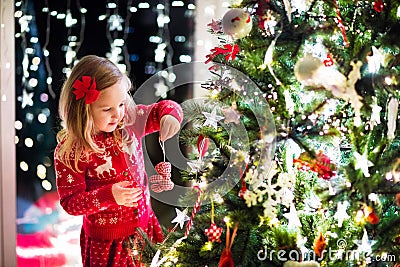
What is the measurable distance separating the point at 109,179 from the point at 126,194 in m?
0.09

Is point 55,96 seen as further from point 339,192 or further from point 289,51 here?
point 339,192

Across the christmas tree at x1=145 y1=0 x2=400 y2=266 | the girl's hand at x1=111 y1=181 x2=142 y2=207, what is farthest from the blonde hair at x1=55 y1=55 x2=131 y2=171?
the christmas tree at x1=145 y1=0 x2=400 y2=266

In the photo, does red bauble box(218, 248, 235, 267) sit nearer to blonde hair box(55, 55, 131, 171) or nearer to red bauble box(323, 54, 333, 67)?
blonde hair box(55, 55, 131, 171)

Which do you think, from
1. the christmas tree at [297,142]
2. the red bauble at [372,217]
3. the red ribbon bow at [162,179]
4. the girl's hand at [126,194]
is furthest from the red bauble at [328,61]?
the girl's hand at [126,194]

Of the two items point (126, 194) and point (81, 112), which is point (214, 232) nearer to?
point (126, 194)

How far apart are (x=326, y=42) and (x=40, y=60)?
122cm

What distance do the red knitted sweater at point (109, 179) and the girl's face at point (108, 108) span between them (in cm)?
4

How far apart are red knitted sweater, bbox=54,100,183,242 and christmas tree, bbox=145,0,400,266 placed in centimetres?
21

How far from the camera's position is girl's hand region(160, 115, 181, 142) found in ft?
7.64

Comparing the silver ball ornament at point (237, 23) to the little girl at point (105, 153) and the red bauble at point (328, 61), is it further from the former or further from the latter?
the little girl at point (105, 153)

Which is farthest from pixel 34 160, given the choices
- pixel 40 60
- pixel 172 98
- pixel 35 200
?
pixel 172 98

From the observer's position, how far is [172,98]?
250 cm

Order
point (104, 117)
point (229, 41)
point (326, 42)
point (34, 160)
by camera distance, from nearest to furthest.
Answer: point (326, 42) < point (229, 41) < point (104, 117) < point (34, 160)

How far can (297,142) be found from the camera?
2.05 metres
